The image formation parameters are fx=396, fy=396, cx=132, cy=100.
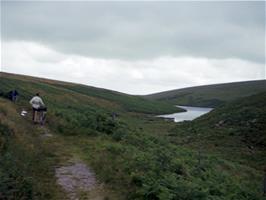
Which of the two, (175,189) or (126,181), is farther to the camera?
(126,181)

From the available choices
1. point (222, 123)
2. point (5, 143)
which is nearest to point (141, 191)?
point (5, 143)

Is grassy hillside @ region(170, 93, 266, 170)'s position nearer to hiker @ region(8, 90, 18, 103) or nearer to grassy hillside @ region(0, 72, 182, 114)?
hiker @ region(8, 90, 18, 103)

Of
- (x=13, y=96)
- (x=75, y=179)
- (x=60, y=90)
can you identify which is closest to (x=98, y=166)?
(x=75, y=179)

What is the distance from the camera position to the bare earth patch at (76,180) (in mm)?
12000

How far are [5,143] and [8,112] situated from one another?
8.44 metres

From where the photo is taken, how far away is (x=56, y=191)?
39.0 feet

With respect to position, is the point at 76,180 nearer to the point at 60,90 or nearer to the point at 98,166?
the point at 98,166

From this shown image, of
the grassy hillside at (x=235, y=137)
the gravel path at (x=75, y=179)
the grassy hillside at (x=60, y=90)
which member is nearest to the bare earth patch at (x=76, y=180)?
the gravel path at (x=75, y=179)

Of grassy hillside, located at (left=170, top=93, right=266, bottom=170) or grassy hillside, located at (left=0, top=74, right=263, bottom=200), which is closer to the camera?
grassy hillside, located at (left=0, top=74, right=263, bottom=200)

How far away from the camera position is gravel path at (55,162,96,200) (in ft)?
→ 40.0

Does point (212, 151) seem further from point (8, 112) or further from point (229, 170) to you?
point (8, 112)

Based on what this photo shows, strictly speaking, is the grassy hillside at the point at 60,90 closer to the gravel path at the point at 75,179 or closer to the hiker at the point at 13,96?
the hiker at the point at 13,96

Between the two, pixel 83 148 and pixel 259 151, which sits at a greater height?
pixel 83 148

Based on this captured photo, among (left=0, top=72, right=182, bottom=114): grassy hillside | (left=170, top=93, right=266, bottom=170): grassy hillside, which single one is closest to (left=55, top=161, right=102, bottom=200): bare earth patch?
(left=170, top=93, right=266, bottom=170): grassy hillside
